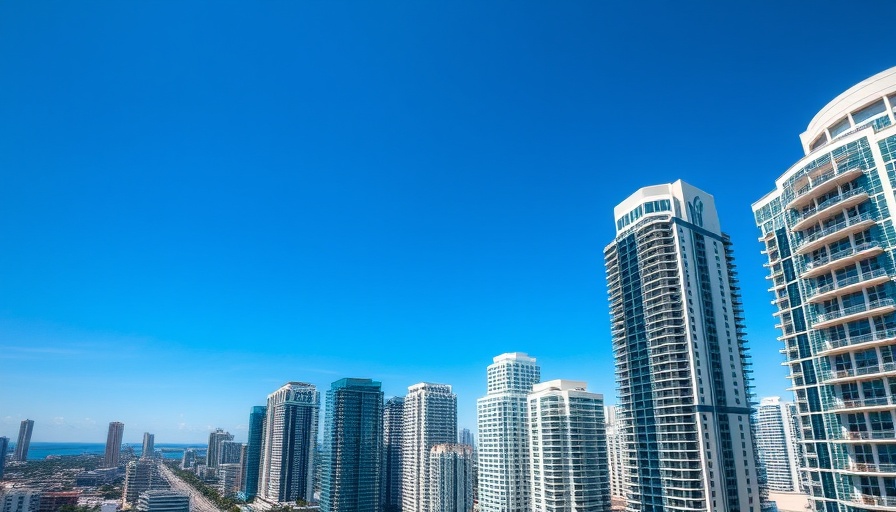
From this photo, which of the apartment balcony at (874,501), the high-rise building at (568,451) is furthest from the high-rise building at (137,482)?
the apartment balcony at (874,501)

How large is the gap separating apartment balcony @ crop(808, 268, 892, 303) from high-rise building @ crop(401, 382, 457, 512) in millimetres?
116332

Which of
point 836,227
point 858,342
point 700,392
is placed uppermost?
point 836,227

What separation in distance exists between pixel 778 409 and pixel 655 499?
430ft

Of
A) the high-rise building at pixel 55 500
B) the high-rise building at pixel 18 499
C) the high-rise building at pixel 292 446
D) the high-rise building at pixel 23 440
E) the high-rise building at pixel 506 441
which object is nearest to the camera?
the high-rise building at pixel 18 499

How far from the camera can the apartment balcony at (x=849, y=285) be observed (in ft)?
103

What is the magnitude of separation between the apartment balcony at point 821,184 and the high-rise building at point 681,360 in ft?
109

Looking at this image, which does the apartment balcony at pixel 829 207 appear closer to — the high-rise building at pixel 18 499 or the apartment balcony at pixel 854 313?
the apartment balcony at pixel 854 313

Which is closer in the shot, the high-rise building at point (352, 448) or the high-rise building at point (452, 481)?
the high-rise building at point (452, 481)

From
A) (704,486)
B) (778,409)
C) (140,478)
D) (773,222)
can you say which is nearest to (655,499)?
(704,486)

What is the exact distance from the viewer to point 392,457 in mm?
163625

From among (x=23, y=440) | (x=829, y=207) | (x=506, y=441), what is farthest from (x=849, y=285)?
(x=23, y=440)

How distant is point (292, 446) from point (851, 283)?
185 m

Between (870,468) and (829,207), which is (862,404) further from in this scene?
(829,207)

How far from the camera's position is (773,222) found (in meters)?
45.5
